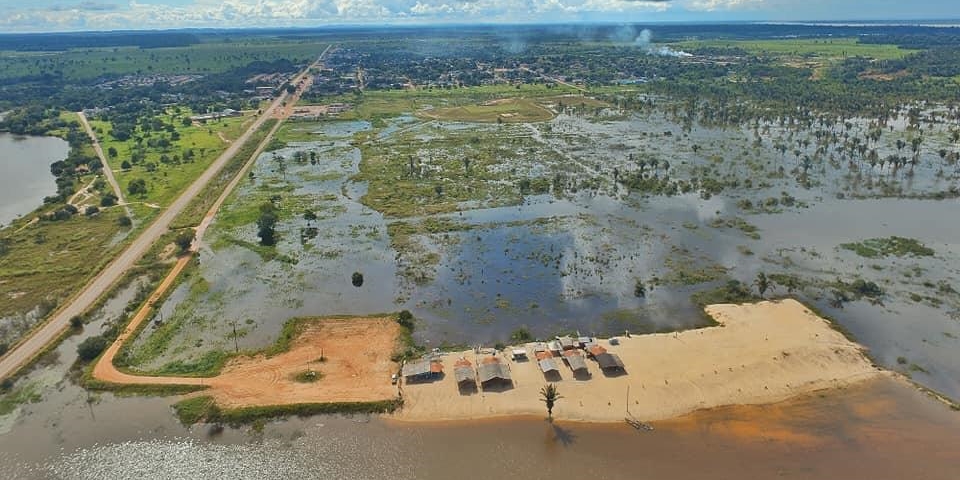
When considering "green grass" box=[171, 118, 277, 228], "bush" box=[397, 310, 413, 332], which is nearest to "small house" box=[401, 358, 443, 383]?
"bush" box=[397, 310, 413, 332]

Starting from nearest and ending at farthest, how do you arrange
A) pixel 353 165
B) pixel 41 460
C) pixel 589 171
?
pixel 41 460 → pixel 589 171 → pixel 353 165

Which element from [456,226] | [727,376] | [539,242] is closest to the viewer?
[727,376]

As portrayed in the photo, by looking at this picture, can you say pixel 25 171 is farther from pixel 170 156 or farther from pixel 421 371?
pixel 421 371

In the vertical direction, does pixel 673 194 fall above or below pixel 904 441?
above

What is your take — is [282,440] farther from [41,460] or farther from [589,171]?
[589,171]

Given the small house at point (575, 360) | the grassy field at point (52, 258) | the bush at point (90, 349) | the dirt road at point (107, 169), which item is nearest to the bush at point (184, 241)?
the grassy field at point (52, 258)

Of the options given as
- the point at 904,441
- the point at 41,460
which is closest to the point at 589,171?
the point at 904,441

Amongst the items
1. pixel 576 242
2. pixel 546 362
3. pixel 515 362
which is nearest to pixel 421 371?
pixel 515 362

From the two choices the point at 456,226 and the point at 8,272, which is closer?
the point at 8,272
